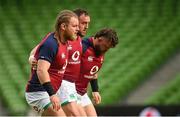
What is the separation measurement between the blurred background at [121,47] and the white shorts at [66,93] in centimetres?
646

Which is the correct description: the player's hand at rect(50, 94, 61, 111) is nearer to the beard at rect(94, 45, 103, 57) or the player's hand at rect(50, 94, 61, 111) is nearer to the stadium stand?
the beard at rect(94, 45, 103, 57)

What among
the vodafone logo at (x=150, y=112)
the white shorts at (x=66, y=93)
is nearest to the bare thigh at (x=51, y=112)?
the white shorts at (x=66, y=93)

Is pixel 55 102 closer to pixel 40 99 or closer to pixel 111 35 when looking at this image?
pixel 40 99

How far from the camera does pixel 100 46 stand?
7.91 m

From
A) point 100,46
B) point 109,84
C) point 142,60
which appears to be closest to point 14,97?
point 109,84

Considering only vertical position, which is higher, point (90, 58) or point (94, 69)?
point (90, 58)

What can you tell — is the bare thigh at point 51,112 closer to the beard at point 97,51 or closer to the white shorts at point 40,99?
the white shorts at point 40,99

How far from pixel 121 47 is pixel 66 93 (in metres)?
9.59

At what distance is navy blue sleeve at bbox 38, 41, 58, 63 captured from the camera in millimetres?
7008

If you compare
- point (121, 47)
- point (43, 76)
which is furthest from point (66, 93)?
point (121, 47)

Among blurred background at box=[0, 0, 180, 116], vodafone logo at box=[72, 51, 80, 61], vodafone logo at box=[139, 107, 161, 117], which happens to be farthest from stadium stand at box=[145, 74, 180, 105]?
vodafone logo at box=[72, 51, 80, 61]

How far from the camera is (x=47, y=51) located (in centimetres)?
703

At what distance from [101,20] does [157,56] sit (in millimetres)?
1997

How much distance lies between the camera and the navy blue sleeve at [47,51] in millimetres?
7008
